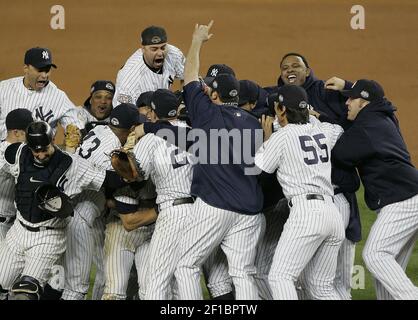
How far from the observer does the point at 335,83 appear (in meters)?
8.32

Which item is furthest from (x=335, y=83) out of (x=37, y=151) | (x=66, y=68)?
(x=66, y=68)

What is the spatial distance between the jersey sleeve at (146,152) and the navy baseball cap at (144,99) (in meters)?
0.55

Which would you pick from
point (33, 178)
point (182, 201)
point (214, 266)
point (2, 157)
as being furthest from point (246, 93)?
point (2, 157)

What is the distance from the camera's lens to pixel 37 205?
7391 mm

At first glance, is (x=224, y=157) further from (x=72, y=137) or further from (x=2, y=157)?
(x=2, y=157)

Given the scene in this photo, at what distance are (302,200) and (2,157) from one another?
238 centimetres

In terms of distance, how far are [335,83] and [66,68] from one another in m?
8.50

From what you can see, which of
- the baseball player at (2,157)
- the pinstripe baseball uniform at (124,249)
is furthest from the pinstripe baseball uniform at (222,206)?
the baseball player at (2,157)

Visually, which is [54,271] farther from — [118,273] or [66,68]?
[66,68]

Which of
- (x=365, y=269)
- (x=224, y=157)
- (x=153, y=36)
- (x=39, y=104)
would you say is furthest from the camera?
(x=365, y=269)

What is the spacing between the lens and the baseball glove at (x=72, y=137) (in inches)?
317

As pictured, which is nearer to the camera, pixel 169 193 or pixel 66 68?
pixel 169 193

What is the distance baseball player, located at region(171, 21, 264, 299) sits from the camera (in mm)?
7453

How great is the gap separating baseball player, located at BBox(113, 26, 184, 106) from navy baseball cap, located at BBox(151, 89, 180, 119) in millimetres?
1094
